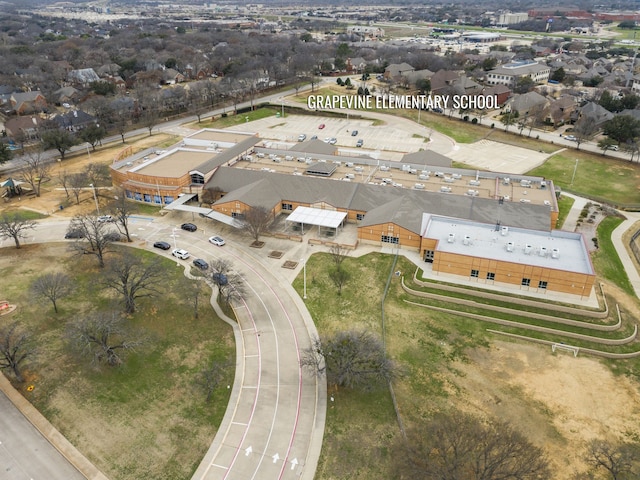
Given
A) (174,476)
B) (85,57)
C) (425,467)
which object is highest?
(85,57)

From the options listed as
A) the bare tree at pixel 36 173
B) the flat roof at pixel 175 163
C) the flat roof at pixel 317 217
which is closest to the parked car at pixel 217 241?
the flat roof at pixel 317 217

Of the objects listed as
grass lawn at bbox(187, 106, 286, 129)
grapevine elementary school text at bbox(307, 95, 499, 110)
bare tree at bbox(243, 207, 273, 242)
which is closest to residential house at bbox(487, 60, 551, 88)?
grapevine elementary school text at bbox(307, 95, 499, 110)

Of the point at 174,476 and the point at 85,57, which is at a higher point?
the point at 85,57

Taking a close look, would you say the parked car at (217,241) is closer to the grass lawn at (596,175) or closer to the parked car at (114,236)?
the parked car at (114,236)

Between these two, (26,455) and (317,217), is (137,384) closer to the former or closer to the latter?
(26,455)

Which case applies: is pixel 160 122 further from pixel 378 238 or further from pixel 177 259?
pixel 378 238

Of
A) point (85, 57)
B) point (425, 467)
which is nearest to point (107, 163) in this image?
point (425, 467)

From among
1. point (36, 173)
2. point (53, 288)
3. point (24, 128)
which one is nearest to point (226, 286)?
point (53, 288)
